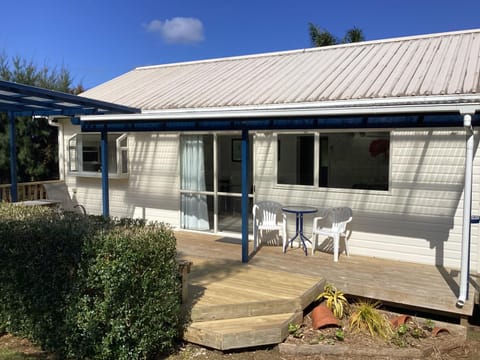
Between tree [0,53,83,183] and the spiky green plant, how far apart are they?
442 inches

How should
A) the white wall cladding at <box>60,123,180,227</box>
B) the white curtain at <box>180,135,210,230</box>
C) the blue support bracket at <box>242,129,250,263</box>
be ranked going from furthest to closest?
the white wall cladding at <box>60,123,180,227</box> → the white curtain at <box>180,135,210,230</box> → the blue support bracket at <box>242,129,250,263</box>

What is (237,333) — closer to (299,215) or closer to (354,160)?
(299,215)

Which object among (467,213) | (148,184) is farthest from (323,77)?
(148,184)

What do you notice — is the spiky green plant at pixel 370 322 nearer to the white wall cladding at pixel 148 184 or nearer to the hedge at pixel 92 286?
the hedge at pixel 92 286

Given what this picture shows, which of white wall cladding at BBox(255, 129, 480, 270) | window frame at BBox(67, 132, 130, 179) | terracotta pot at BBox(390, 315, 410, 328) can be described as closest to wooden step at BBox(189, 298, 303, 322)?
terracotta pot at BBox(390, 315, 410, 328)

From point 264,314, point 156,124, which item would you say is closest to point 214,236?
point 156,124

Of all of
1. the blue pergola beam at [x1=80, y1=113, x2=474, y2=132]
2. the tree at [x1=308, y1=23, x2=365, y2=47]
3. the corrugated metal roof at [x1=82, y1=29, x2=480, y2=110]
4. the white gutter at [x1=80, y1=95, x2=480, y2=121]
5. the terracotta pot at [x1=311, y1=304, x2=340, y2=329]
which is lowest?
the terracotta pot at [x1=311, y1=304, x2=340, y2=329]

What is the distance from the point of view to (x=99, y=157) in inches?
384

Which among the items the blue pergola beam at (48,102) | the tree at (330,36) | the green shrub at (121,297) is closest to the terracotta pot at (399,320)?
the green shrub at (121,297)

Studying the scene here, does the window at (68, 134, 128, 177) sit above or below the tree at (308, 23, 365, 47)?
below

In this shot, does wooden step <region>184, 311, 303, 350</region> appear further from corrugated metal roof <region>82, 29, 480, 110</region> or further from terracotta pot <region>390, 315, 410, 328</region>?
corrugated metal roof <region>82, 29, 480, 110</region>

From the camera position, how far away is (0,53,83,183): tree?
1273 centimetres

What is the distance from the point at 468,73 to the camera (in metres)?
6.03

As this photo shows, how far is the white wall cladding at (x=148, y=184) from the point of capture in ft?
28.7
